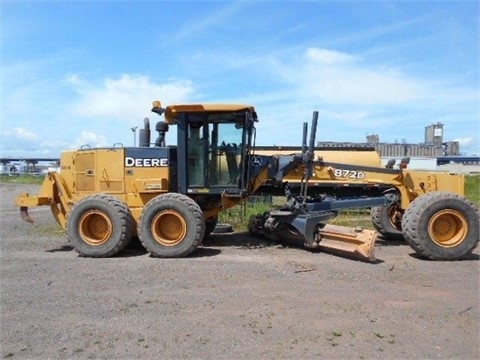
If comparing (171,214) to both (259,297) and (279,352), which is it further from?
Answer: (279,352)

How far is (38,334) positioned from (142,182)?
5.26m

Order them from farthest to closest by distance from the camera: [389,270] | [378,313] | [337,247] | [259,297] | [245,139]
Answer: [245,139], [337,247], [389,270], [259,297], [378,313]

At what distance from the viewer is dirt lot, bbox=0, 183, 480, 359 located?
478cm

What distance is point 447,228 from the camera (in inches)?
362

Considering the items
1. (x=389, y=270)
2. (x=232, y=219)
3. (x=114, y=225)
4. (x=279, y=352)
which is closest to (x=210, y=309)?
(x=279, y=352)

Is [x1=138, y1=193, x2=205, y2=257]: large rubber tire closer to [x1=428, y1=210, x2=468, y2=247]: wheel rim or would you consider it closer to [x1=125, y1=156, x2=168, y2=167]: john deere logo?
[x1=125, y1=156, x2=168, y2=167]: john deere logo

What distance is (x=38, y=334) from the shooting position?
5.14m

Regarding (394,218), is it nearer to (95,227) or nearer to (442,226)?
(442,226)

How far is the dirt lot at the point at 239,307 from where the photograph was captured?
478cm

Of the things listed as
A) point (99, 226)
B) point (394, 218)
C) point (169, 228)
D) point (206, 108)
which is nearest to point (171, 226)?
point (169, 228)

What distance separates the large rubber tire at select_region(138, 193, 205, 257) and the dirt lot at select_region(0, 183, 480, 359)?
0.99ft

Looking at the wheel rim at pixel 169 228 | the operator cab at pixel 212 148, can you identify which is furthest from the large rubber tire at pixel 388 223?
the wheel rim at pixel 169 228

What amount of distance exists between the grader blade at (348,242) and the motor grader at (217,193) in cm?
2

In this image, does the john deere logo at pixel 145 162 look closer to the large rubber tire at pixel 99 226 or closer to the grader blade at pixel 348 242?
the large rubber tire at pixel 99 226
